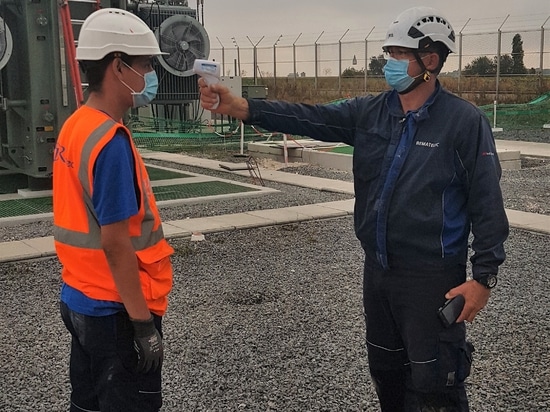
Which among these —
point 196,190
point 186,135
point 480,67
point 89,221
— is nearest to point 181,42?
point 196,190

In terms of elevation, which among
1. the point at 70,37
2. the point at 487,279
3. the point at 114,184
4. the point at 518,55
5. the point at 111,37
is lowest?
the point at 487,279

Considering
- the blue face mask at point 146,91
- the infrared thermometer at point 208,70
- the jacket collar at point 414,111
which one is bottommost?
the jacket collar at point 414,111

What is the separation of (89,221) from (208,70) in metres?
0.94

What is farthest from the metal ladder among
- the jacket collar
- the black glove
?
the black glove

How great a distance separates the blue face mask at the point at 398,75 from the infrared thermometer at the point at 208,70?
76 centimetres

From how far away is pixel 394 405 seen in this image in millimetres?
3352

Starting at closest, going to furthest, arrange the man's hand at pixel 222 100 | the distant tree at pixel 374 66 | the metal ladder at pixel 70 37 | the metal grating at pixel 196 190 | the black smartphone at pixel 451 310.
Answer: the black smartphone at pixel 451 310 → the man's hand at pixel 222 100 → the metal ladder at pixel 70 37 → the metal grating at pixel 196 190 → the distant tree at pixel 374 66

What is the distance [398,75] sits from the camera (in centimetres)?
307

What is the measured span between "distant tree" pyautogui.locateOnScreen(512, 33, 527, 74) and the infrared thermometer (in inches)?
982

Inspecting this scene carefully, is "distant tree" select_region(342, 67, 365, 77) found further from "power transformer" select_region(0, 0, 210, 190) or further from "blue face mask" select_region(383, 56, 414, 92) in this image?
"blue face mask" select_region(383, 56, 414, 92)

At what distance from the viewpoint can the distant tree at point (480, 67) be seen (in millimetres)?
27344

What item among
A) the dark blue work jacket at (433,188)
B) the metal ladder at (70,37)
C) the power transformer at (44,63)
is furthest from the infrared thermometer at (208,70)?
the power transformer at (44,63)

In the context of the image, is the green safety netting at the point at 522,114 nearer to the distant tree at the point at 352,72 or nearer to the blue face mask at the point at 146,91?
the distant tree at the point at 352,72

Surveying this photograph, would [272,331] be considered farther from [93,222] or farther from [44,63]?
[44,63]
